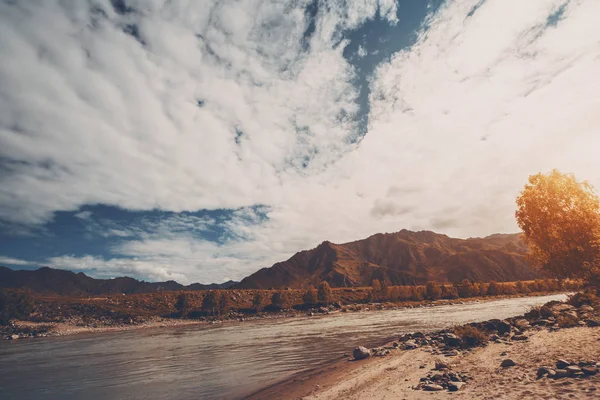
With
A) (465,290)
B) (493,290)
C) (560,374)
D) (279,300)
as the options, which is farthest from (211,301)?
(493,290)

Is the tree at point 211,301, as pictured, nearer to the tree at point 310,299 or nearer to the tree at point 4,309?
the tree at point 310,299

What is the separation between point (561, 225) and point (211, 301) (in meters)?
119

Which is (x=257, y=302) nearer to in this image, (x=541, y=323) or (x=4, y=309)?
(x=4, y=309)

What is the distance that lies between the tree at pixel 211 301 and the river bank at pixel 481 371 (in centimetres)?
10708

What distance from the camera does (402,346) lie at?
81.6 ft

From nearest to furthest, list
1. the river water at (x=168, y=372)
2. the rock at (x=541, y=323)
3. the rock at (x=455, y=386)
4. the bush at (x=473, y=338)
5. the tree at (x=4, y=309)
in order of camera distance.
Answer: the rock at (x=455, y=386) < the river water at (x=168, y=372) < the bush at (x=473, y=338) < the rock at (x=541, y=323) < the tree at (x=4, y=309)

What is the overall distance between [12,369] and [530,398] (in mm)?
48726

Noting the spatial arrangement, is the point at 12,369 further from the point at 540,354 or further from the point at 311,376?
the point at 540,354

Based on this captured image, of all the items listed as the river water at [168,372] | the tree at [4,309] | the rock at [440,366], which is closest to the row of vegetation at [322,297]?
the tree at [4,309]

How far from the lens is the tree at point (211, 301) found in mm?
116550

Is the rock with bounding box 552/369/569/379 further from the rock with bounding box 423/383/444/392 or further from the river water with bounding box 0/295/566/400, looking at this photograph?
the river water with bounding box 0/295/566/400

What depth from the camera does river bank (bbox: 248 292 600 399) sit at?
1030cm

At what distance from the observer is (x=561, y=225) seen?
28234 millimetres

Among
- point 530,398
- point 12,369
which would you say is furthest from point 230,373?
point 12,369
